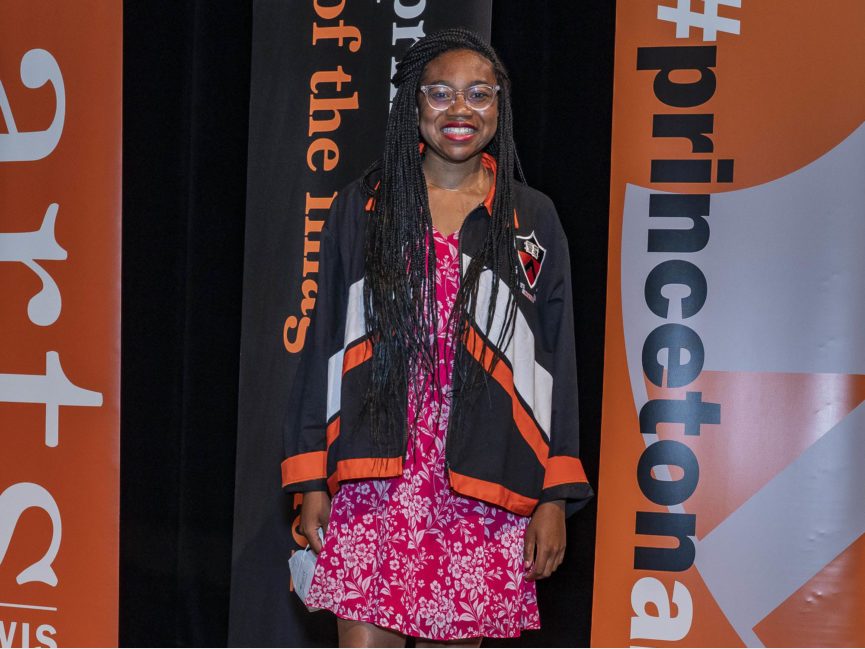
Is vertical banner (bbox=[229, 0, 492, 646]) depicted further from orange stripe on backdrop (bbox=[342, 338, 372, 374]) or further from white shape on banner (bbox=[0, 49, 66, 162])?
orange stripe on backdrop (bbox=[342, 338, 372, 374])

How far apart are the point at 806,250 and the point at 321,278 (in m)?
1.30

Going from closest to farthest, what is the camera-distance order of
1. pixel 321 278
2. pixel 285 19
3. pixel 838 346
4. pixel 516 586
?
pixel 516 586
pixel 321 278
pixel 838 346
pixel 285 19

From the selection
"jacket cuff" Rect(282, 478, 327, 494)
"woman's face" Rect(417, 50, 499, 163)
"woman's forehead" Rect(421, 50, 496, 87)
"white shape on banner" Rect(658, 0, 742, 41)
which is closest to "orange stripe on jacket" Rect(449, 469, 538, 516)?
"jacket cuff" Rect(282, 478, 327, 494)

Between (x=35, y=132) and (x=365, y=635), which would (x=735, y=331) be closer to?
(x=365, y=635)

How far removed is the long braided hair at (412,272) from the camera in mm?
1690

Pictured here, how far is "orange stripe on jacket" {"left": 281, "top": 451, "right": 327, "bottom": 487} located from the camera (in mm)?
1726

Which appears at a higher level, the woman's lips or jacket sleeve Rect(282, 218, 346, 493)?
the woman's lips

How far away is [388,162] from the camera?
1.82 meters

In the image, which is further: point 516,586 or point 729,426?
point 729,426

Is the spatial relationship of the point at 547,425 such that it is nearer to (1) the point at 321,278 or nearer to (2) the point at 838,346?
(1) the point at 321,278

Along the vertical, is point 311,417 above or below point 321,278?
below

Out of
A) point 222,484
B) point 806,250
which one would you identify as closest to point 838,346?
point 806,250

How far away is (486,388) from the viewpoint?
5.54ft

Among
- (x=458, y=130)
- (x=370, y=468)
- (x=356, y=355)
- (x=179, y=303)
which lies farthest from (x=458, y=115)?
(x=179, y=303)
